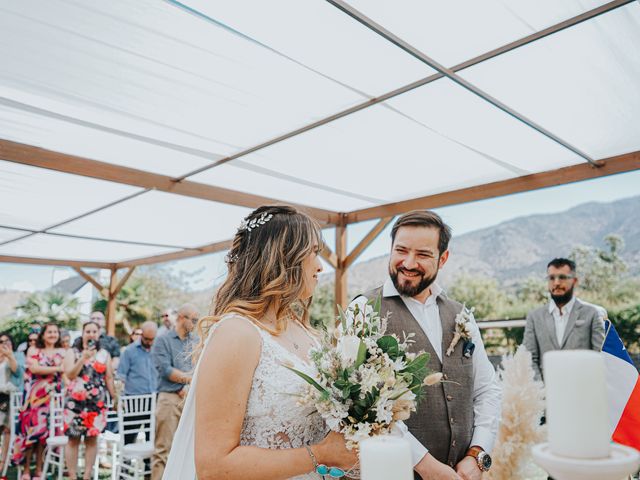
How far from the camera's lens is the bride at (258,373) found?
139 cm

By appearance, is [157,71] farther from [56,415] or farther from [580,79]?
[56,415]

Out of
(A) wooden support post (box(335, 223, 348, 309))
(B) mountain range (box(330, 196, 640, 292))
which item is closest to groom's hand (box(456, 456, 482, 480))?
(A) wooden support post (box(335, 223, 348, 309))

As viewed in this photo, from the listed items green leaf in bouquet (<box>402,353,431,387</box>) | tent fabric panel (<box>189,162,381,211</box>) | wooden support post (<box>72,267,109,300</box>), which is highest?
tent fabric panel (<box>189,162,381,211</box>)

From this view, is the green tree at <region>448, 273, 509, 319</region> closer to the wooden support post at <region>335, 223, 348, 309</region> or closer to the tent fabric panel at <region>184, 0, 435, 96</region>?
the wooden support post at <region>335, 223, 348, 309</region>

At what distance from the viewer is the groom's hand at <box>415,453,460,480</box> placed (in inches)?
74.4

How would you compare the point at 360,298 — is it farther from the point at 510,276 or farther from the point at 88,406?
the point at 510,276

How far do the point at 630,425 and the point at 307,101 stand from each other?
9.27ft

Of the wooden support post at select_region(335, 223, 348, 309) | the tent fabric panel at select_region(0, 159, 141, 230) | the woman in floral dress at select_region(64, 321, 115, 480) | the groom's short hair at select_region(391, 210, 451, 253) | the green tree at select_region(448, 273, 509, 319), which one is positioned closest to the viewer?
the groom's short hair at select_region(391, 210, 451, 253)

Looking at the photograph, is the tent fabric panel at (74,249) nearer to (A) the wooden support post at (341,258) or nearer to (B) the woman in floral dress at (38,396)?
(B) the woman in floral dress at (38,396)

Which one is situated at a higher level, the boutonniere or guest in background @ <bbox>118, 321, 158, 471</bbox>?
the boutonniere

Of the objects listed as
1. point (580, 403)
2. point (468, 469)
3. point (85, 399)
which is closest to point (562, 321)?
point (468, 469)

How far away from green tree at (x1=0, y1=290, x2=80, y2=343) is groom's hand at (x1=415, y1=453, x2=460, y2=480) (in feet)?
61.3

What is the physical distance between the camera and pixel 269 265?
5.66 feet

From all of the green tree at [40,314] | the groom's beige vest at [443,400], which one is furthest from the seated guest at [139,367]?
the green tree at [40,314]
